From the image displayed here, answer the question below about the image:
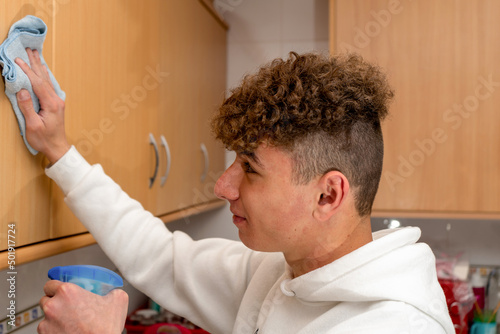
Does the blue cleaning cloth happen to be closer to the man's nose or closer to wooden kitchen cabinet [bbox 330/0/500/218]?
the man's nose

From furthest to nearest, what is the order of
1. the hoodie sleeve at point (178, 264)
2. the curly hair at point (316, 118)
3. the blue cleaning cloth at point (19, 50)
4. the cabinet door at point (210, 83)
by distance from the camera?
the cabinet door at point (210, 83) < the hoodie sleeve at point (178, 264) < the curly hair at point (316, 118) < the blue cleaning cloth at point (19, 50)

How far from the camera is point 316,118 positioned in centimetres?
93

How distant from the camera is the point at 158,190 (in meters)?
1.48

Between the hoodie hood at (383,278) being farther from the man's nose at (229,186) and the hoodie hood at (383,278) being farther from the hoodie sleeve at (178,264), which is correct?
the hoodie sleeve at (178,264)

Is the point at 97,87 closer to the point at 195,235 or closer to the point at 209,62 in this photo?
the point at 209,62

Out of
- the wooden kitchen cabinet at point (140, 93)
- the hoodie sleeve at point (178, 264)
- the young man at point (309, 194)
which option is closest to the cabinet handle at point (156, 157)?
the wooden kitchen cabinet at point (140, 93)

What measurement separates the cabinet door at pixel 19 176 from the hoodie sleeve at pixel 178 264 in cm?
21

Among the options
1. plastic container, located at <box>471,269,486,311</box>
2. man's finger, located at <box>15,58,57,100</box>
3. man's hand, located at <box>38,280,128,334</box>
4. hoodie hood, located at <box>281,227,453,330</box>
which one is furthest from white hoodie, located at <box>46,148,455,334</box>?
plastic container, located at <box>471,269,486,311</box>

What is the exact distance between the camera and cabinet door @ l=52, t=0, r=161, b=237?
99 centimetres

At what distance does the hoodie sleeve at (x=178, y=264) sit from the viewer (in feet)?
3.82

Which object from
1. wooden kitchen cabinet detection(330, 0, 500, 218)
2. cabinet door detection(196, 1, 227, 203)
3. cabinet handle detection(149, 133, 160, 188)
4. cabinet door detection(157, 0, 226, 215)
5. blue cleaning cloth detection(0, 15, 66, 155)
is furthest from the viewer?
cabinet door detection(196, 1, 227, 203)

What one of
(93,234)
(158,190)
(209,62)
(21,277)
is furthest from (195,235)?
(93,234)

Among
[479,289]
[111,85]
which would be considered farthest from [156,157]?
[479,289]

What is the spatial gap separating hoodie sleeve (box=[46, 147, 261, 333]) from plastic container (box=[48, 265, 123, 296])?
28 centimetres
